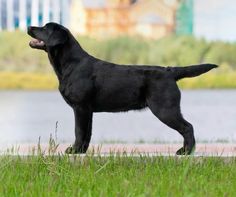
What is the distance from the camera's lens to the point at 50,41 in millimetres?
5582

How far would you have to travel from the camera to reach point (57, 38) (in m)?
5.57

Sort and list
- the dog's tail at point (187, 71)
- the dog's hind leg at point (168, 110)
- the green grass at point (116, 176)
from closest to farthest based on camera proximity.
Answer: the green grass at point (116, 176), the dog's hind leg at point (168, 110), the dog's tail at point (187, 71)

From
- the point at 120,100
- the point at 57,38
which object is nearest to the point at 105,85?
the point at 120,100

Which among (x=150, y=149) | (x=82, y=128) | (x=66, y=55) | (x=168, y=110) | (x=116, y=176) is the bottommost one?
(x=150, y=149)

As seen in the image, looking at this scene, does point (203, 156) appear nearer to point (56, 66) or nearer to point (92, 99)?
point (92, 99)

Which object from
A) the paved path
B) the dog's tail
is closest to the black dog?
the dog's tail

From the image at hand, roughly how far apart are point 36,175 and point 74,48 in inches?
52.9

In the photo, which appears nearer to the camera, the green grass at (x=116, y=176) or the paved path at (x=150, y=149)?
the green grass at (x=116, y=176)

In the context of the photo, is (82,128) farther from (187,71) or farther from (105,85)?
(187,71)

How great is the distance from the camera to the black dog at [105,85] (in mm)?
5531

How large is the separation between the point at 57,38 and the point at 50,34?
0.08 meters

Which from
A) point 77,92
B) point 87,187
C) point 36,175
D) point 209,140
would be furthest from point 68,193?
point 209,140

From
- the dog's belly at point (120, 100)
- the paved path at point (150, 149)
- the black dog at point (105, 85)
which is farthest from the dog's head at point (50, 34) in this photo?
the paved path at point (150, 149)

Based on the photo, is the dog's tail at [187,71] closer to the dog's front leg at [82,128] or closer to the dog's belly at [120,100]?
the dog's belly at [120,100]
